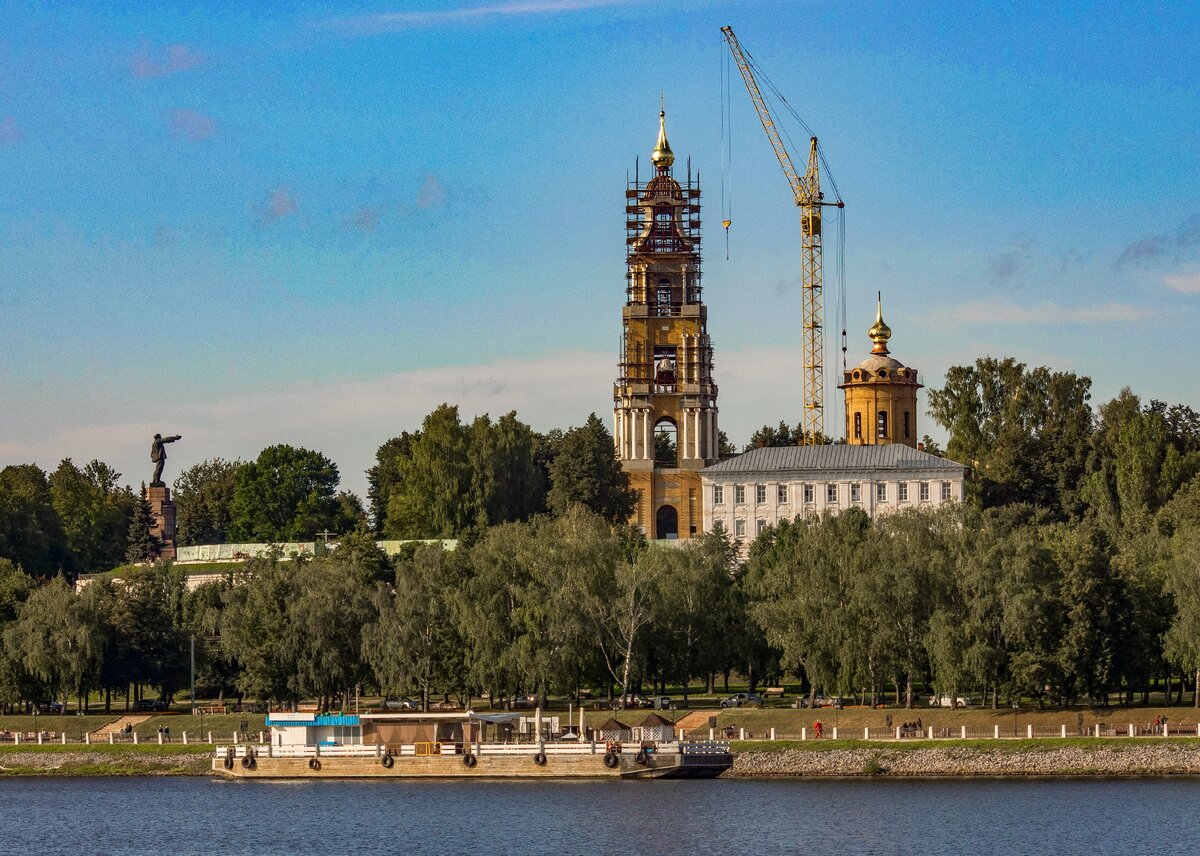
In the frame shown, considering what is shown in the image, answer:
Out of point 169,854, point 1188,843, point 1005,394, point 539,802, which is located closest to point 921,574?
point 539,802

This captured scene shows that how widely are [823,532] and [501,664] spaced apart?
16.0 metres

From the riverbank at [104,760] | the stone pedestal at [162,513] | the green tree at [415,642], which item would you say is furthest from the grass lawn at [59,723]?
the stone pedestal at [162,513]

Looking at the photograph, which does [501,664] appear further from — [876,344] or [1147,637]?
[876,344]

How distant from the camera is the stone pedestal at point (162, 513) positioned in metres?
152

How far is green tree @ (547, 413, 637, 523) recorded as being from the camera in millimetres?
143500

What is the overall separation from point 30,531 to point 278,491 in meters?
19.9

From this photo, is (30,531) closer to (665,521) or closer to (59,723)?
(665,521)

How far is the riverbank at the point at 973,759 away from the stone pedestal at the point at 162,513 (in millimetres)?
69933

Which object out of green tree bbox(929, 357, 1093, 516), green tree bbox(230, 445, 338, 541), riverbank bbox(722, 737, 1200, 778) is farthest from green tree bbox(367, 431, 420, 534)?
riverbank bbox(722, 737, 1200, 778)

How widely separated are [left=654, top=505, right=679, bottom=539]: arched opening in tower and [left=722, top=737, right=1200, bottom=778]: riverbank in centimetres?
6198

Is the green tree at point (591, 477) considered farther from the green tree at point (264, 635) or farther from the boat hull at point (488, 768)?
the boat hull at point (488, 768)

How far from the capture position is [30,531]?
15025cm

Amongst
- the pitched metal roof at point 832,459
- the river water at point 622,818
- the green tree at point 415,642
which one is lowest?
the river water at point 622,818

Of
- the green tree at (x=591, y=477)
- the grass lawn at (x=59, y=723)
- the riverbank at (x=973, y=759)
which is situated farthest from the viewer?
the green tree at (x=591, y=477)
